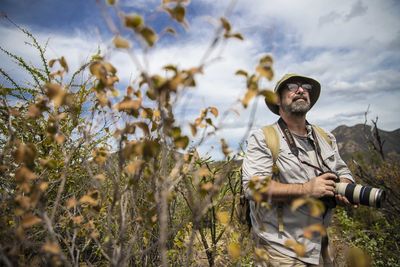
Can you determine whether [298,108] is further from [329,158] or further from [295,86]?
[329,158]

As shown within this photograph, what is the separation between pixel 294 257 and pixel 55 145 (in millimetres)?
2997

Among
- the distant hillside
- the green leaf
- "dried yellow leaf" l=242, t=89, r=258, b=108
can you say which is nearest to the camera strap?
"dried yellow leaf" l=242, t=89, r=258, b=108

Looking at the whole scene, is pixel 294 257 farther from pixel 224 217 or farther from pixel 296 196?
pixel 224 217

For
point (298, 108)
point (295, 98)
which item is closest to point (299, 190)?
point (298, 108)

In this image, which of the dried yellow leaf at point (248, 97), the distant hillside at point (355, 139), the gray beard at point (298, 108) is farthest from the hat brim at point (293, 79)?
the distant hillside at point (355, 139)

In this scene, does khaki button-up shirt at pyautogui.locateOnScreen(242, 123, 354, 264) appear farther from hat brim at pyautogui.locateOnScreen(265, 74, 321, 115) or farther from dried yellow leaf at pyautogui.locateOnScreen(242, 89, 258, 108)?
dried yellow leaf at pyautogui.locateOnScreen(242, 89, 258, 108)

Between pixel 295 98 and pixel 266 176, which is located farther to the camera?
pixel 295 98

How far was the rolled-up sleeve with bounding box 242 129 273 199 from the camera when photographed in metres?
2.18

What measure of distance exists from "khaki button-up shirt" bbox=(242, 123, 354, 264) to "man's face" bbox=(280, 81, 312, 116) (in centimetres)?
30

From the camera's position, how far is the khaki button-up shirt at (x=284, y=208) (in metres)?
2.14

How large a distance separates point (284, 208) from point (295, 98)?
112 cm

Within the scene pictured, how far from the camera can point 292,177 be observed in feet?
7.48

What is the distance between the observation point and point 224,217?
4.87ft

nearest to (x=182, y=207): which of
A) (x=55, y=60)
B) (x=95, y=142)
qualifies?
(x=95, y=142)
